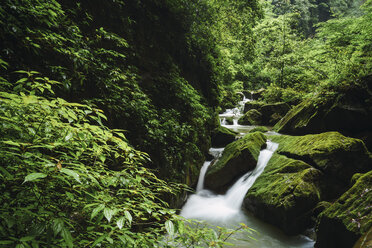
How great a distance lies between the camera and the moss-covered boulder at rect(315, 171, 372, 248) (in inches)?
130

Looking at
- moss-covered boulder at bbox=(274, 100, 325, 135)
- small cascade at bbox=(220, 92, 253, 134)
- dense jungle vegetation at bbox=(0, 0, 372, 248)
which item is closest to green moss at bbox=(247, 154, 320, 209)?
dense jungle vegetation at bbox=(0, 0, 372, 248)

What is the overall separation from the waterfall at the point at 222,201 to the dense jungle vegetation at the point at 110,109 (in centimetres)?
92

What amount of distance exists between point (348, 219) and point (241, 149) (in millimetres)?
3943

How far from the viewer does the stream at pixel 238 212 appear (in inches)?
182

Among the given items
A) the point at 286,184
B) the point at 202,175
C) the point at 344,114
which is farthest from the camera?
the point at 202,175

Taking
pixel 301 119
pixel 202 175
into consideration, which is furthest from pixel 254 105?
pixel 202 175

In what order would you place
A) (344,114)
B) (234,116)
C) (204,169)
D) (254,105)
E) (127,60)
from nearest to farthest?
(127,60) < (344,114) < (204,169) < (254,105) < (234,116)

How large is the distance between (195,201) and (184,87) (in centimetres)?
365

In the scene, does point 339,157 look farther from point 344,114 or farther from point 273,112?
point 273,112

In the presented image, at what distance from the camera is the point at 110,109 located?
3.66 metres

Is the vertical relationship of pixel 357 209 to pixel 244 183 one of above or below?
above

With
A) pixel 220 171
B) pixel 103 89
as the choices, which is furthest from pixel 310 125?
pixel 103 89

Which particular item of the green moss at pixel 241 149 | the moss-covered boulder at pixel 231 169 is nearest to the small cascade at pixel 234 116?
the green moss at pixel 241 149

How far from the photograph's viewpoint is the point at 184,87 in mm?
5926
